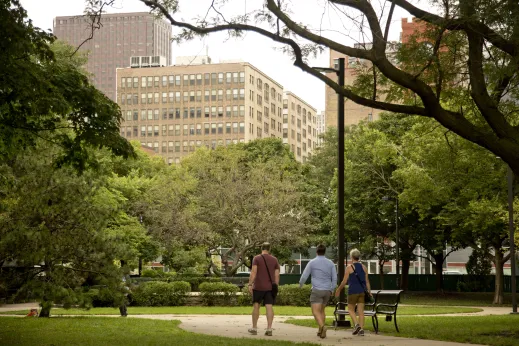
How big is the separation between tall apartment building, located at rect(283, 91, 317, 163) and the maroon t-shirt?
5712 inches

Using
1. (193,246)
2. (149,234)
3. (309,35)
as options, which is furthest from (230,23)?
(149,234)

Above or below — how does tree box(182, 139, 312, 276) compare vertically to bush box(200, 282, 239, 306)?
above

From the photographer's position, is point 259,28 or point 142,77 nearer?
point 259,28

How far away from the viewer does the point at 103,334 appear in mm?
17125

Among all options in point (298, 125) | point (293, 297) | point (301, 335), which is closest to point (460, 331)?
point (301, 335)

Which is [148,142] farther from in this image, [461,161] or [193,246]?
[461,161]

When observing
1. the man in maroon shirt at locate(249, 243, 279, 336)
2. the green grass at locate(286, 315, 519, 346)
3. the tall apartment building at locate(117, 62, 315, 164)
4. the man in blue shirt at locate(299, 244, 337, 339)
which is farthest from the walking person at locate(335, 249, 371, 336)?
the tall apartment building at locate(117, 62, 315, 164)

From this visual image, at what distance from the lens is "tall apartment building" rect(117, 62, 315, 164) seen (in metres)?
151

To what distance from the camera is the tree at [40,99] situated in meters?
14.6

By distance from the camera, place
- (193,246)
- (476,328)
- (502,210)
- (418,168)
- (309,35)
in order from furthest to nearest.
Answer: (193,246)
(418,168)
(502,210)
(476,328)
(309,35)

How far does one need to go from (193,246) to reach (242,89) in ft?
323

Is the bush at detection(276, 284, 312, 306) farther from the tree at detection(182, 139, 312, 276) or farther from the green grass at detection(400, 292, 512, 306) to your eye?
the green grass at detection(400, 292, 512, 306)

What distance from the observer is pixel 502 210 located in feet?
133

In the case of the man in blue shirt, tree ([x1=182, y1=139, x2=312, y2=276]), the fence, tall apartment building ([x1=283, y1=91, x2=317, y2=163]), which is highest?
tall apartment building ([x1=283, y1=91, x2=317, y2=163])
